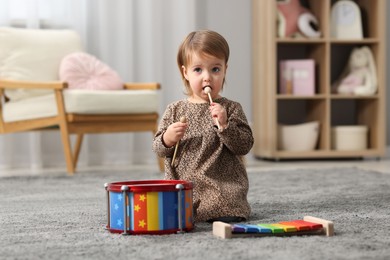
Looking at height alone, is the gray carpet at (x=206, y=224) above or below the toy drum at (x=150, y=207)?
below

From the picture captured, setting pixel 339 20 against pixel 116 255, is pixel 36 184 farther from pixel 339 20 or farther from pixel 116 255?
pixel 339 20

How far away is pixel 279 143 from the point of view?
4379mm

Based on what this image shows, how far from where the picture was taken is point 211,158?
189cm

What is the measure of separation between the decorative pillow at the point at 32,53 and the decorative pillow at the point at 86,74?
0.09 m

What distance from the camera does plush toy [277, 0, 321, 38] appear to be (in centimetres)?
425

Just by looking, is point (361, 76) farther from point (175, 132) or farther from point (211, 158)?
point (175, 132)

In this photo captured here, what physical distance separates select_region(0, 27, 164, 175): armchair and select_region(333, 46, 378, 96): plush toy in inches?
50.4

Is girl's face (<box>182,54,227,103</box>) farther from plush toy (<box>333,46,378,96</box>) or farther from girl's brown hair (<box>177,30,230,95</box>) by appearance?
plush toy (<box>333,46,378,96</box>)

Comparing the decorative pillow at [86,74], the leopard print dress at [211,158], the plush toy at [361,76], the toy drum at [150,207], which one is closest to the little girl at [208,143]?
the leopard print dress at [211,158]

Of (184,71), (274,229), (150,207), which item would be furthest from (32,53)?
(274,229)

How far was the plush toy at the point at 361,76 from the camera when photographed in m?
4.29

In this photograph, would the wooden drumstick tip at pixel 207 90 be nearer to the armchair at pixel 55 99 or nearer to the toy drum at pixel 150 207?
the toy drum at pixel 150 207

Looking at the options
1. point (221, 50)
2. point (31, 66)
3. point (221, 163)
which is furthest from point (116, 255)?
point (31, 66)

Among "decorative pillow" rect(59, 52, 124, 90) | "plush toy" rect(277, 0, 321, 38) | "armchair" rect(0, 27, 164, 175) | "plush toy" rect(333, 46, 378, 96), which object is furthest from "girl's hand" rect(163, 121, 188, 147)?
"plush toy" rect(333, 46, 378, 96)
